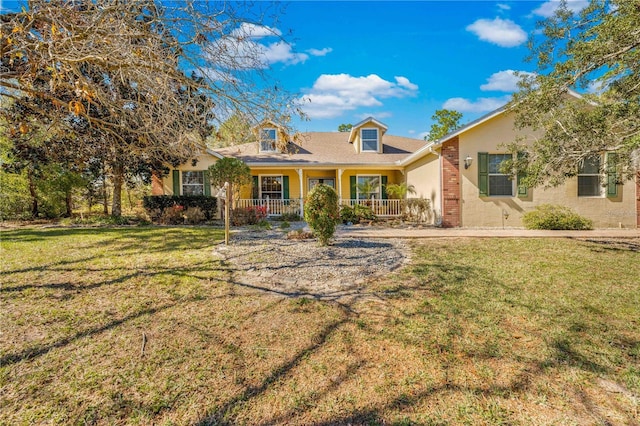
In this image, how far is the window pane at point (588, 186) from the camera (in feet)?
34.9

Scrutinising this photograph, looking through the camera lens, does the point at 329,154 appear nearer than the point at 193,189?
No

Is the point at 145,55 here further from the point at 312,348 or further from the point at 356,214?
the point at 356,214

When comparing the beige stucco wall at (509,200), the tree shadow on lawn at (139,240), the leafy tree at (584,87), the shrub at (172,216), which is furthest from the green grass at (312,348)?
the shrub at (172,216)

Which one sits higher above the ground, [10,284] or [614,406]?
[10,284]

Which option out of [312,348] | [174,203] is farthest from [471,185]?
[174,203]

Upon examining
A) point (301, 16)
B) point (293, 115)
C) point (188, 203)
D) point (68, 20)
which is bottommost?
point (188, 203)

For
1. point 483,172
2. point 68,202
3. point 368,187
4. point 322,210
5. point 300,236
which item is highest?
point 483,172

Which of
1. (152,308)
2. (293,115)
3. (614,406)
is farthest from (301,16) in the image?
(614,406)

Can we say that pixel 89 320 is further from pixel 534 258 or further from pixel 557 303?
pixel 534 258

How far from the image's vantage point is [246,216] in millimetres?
11289

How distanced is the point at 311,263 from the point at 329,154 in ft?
33.3

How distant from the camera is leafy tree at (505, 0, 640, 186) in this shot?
5.32 meters

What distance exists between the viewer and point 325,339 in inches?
128

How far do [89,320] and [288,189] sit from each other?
11.9 meters
